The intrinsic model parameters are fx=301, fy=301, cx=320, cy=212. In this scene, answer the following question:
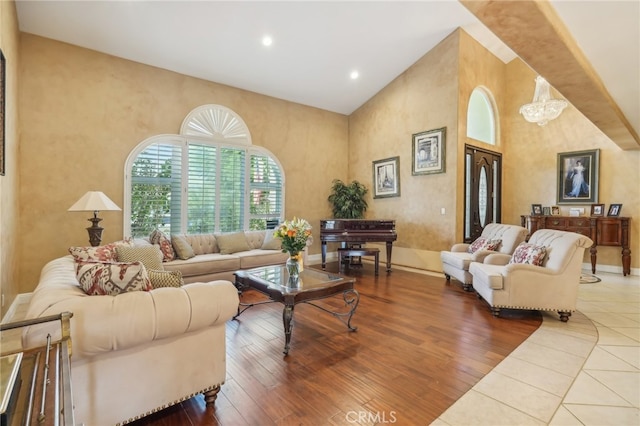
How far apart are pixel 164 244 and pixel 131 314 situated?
10.0 ft

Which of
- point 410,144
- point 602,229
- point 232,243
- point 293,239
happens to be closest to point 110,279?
point 293,239

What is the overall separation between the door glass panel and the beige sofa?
4243 mm

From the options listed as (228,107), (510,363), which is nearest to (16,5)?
(228,107)

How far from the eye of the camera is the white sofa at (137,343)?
152 cm

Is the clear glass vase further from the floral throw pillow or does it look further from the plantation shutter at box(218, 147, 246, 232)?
Result: the floral throw pillow

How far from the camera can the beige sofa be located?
4277 mm

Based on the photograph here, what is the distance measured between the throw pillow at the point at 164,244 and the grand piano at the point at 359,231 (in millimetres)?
2710

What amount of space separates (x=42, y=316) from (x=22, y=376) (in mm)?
300

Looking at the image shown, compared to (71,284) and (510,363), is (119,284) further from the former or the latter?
(510,363)

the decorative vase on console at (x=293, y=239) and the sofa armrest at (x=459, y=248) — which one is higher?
the decorative vase on console at (x=293, y=239)

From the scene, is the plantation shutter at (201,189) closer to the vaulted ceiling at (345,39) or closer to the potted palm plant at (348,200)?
the vaulted ceiling at (345,39)

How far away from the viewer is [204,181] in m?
5.42

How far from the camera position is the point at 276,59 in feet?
17.1

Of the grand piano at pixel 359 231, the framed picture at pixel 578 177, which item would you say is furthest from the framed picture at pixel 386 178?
the framed picture at pixel 578 177
